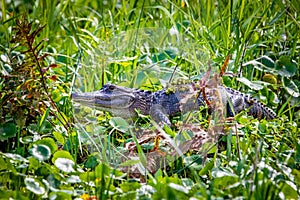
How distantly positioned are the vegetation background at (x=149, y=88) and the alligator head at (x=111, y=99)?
82 millimetres

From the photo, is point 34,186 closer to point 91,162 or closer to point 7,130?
point 91,162

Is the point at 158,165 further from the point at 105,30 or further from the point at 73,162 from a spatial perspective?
the point at 105,30

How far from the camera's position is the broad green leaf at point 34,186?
2.73 meters

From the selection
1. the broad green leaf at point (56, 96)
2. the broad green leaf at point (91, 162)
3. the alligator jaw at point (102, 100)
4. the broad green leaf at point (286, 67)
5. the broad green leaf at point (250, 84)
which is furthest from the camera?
the broad green leaf at point (286, 67)

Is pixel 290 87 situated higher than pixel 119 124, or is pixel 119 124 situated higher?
pixel 119 124

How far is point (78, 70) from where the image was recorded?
4.43 metres

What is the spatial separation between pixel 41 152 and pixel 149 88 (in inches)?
52.5

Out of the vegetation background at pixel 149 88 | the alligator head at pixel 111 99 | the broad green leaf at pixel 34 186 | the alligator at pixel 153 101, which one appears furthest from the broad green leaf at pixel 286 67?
the broad green leaf at pixel 34 186

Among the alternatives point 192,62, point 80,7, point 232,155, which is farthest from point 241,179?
point 80,7

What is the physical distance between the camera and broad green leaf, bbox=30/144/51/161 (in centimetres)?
291

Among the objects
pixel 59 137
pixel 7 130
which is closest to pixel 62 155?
pixel 59 137

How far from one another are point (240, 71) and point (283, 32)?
71 cm

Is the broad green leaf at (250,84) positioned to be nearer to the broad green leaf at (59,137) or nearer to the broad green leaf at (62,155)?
the broad green leaf at (59,137)

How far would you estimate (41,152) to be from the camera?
2941 millimetres
